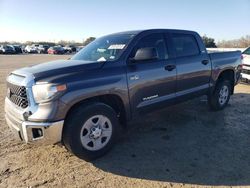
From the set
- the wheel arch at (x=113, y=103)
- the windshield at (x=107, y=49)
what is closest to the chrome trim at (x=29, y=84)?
the wheel arch at (x=113, y=103)

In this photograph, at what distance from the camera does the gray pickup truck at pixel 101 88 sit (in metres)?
3.43

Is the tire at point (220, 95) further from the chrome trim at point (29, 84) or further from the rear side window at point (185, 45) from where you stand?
the chrome trim at point (29, 84)

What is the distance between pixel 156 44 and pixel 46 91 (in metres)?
2.32

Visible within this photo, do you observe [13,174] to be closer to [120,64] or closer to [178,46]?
[120,64]

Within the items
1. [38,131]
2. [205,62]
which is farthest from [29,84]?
[205,62]

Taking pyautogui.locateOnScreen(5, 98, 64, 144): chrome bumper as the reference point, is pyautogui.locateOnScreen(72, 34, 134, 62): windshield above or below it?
above

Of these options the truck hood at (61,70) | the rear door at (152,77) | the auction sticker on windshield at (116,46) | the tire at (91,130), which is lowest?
the tire at (91,130)

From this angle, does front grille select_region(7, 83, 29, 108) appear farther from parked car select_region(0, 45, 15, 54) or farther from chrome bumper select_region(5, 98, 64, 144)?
parked car select_region(0, 45, 15, 54)

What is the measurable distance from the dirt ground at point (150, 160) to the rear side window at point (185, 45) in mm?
1509

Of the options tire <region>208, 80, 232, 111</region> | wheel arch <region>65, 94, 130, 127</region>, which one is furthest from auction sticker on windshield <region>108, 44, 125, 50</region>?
tire <region>208, 80, 232, 111</region>

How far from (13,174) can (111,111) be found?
5.35ft

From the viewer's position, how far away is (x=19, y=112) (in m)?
3.60

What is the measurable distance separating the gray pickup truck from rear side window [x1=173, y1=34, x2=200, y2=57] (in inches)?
0.9

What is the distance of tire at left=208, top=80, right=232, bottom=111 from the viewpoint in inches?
246
